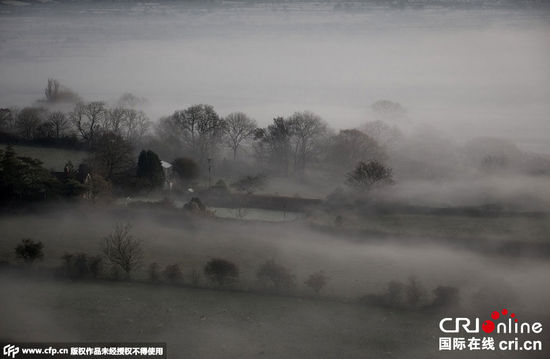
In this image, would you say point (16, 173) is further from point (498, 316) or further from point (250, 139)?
point (498, 316)

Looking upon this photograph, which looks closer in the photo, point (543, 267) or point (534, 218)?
point (543, 267)

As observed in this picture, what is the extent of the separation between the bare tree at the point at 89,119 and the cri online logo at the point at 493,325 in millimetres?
27859

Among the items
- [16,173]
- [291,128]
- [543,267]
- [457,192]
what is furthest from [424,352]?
[291,128]

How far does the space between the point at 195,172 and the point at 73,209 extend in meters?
8.81

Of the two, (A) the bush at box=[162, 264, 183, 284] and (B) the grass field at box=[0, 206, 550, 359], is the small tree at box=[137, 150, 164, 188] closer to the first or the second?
(B) the grass field at box=[0, 206, 550, 359]

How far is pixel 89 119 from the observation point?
122 feet

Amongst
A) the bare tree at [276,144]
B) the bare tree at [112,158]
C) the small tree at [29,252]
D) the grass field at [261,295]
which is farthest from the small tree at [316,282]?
the bare tree at [276,144]

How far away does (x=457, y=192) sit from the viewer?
2692 centimetres

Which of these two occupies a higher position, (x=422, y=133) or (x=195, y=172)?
(x=422, y=133)

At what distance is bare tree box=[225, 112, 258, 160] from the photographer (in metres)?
36.8

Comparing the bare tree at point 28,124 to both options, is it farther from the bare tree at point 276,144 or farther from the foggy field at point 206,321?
the foggy field at point 206,321

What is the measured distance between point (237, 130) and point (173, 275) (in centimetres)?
2105

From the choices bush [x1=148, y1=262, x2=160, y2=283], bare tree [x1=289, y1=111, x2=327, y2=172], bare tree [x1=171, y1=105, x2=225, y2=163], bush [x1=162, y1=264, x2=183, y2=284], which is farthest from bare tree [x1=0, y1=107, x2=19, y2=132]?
bush [x1=162, y1=264, x2=183, y2=284]

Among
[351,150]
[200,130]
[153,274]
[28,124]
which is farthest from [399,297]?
[28,124]
